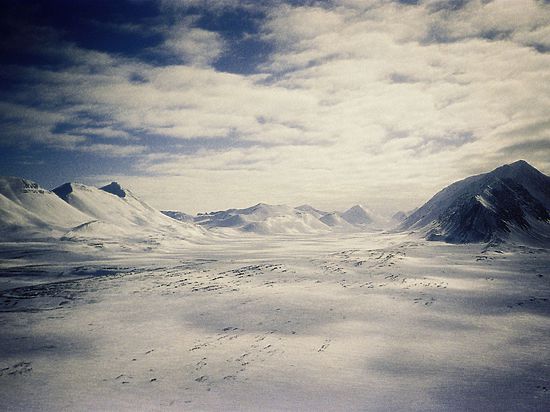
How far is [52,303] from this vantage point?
33000 mm

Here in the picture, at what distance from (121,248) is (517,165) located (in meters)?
167

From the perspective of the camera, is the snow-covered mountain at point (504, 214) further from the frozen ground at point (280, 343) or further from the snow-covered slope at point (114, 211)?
the snow-covered slope at point (114, 211)

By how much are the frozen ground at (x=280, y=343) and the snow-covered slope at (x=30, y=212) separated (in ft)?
256

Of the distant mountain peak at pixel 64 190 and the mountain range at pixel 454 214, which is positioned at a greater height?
the distant mountain peak at pixel 64 190

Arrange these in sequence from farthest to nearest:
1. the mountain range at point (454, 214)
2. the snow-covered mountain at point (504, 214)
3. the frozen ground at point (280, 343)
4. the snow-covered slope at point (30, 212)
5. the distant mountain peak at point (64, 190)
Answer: the distant mountain peak at point (64, 190) → the snow-covered slope at point (30, 212) → the mountain range at point (454, 214) → the snow-covered mountain at point (504, 214) → the frozen ground at point (280, 343)

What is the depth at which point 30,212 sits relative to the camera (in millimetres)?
124688

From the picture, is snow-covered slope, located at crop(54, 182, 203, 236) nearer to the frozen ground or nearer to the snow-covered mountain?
the frozen ground

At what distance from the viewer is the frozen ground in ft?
46.7

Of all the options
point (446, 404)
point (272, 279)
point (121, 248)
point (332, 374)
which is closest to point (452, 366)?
point (446, 404)

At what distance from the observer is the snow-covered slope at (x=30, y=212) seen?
105500 mm

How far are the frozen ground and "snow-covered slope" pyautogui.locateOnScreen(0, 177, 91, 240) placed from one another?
3075 inches

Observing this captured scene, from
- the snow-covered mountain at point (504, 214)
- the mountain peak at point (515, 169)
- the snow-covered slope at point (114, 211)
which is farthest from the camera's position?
the snow-covered slope at point (114, 211)

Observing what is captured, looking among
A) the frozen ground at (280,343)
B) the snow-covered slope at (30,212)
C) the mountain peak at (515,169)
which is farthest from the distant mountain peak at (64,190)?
the mountain peak at (515,169)

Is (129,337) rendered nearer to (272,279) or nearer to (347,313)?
(347,313)
